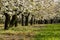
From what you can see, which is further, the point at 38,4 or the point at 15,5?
the point at 38,4

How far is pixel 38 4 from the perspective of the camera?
48.4 metres

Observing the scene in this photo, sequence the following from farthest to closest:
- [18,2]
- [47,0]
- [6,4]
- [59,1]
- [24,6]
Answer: [59,1] → [47,0] → [24,6] → [18,2] → [6,4]

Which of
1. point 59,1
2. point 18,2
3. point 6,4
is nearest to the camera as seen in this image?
point 6,4

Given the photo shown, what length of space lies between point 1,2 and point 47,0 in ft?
89.1

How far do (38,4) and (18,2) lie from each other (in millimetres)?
13995

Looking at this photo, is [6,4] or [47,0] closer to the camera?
[6,4]

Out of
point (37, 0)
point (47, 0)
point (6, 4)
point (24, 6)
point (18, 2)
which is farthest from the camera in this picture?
point (47, 0)

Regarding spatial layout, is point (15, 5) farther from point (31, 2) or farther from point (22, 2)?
point (31, 2)

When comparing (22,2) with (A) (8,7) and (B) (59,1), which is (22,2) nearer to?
(A) (8,7)

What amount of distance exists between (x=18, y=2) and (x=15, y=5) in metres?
0.60

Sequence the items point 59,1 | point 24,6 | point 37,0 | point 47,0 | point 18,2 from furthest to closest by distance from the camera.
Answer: point 59,1
point 47,0
point 37,0
point 24,6
point 18,2

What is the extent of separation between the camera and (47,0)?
2281 inches

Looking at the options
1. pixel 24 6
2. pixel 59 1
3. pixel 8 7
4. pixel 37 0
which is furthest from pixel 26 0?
pixel 59 1

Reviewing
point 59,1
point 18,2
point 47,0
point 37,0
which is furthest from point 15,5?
point 59,1
